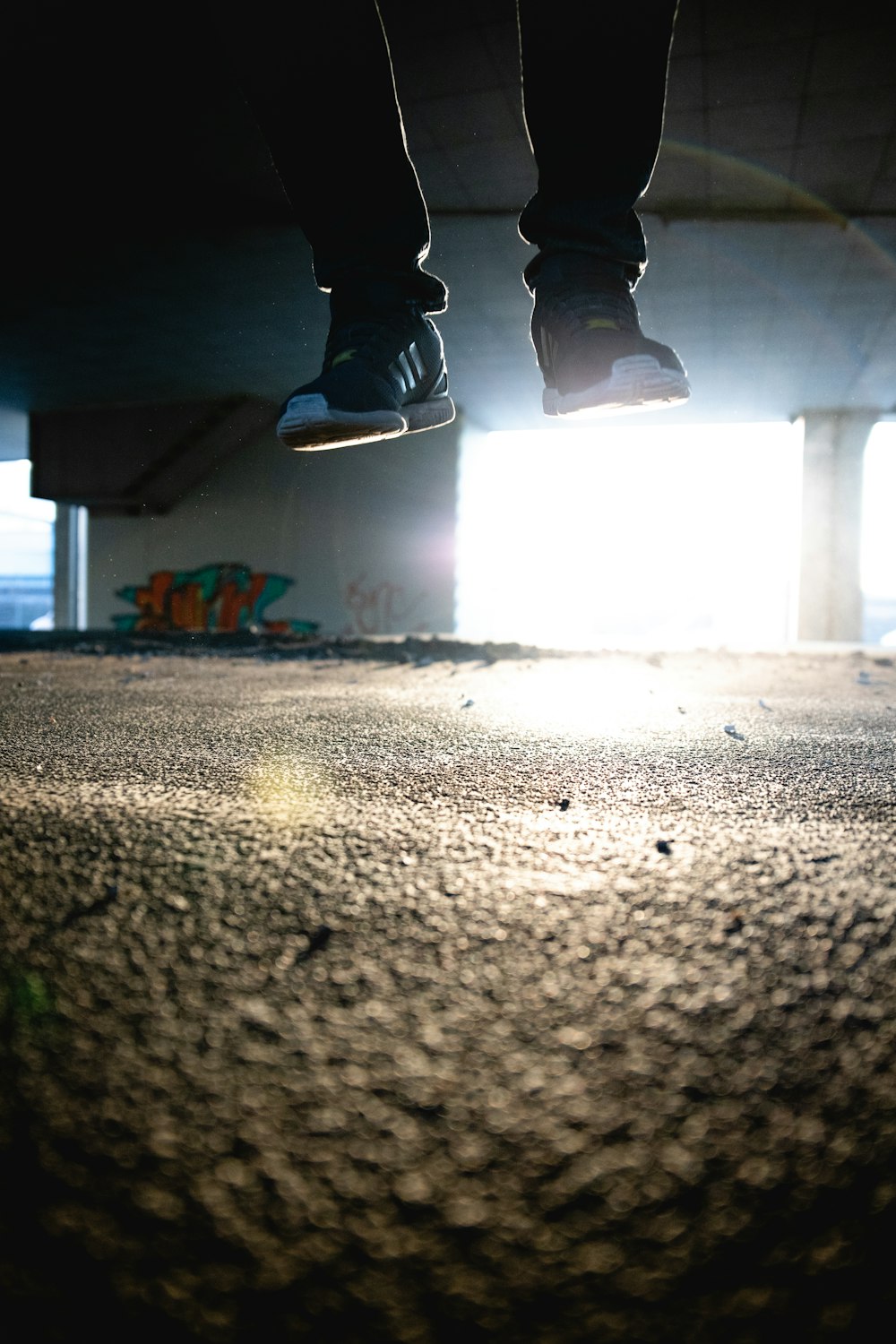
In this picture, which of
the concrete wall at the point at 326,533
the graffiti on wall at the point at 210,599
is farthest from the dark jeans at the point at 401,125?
the graffiti on wall at the point at 210,599

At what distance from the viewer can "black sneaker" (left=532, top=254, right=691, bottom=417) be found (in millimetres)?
1354

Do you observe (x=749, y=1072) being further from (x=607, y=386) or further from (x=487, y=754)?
(x=607, y=386)

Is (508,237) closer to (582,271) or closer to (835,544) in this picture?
(582,271)

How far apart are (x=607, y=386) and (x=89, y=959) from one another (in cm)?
128

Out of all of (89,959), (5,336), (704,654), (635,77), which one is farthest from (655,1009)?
(5,336)

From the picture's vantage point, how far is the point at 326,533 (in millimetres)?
13523

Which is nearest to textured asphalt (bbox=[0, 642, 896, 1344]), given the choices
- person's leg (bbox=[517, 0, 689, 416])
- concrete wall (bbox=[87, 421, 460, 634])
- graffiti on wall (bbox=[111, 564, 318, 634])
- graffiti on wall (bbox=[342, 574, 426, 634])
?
person's leg (bbox=[517, 0, 689, 416])

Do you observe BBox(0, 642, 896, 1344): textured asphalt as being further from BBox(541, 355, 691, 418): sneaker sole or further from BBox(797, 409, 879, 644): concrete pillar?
BBox(797, 409, 879, 644): concrete pillar

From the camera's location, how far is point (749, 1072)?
1.12ft

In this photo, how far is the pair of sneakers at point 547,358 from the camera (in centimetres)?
135

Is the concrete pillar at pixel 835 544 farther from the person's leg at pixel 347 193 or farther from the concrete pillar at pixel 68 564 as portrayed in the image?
the concrete pillar at pixel 68 564

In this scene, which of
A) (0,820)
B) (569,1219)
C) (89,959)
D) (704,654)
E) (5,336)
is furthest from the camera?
(5,336)

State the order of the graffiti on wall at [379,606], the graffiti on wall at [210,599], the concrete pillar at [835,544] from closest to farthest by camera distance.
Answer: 1. the concrete pillar at [835,544]
2. the graffiti on wall at [379,606]
3. the graffiti on wall at [210,599]

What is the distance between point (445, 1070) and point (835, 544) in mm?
13260
